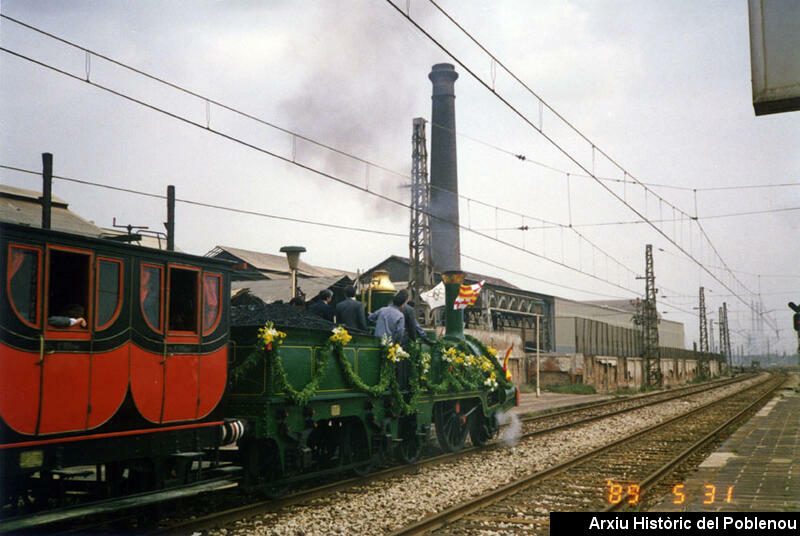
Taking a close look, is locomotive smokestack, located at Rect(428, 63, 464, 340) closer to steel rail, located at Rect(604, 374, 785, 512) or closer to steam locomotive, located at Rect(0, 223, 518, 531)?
steel rail, located at Rect(604, 374, 785, 512)

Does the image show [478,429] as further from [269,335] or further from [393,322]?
[269,335]

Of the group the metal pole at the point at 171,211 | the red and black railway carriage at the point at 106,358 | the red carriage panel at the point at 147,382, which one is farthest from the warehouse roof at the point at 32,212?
the red carriage panel at the point at 147,382

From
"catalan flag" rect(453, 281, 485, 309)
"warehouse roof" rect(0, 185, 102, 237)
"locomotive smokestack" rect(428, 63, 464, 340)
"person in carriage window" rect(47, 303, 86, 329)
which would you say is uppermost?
"locomotive smokestack" rect(428, 63, 464, 340)

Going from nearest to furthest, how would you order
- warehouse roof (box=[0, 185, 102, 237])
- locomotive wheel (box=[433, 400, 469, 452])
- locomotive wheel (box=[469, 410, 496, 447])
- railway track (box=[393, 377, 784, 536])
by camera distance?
railway track (box=[393, 377, 784, 536]) → locomotive wheel (box=[433, 400, 469, 452]) → locomotive wheel (box=[469, 410, 496, 447]) → warehouse roof (box=[0, 185, 102, 237])

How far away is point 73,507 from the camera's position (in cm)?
658

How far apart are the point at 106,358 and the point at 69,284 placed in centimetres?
77

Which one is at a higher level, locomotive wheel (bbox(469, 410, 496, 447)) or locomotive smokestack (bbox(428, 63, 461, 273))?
locomotive smokestack (bbox(428, 63, 461, 273))

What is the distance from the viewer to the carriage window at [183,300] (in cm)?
804

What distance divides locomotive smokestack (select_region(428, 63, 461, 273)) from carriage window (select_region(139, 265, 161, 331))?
3245cm

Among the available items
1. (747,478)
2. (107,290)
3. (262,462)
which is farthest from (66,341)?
(747,478)

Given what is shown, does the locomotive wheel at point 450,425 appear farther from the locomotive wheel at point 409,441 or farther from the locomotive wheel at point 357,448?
the locomotive wheel at point 357,448

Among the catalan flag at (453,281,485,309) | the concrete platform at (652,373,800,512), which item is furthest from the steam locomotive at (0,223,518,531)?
the concrete platform at (652,373,800,512)

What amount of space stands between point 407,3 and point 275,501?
658 centimetres

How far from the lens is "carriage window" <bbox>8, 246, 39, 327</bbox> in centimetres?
611
